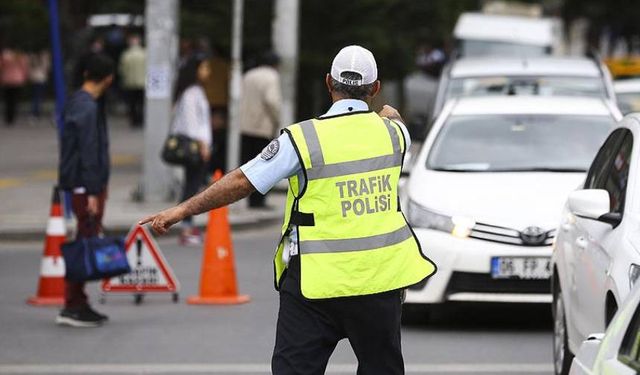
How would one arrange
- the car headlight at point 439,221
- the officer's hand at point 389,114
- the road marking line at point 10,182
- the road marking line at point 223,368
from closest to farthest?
the officer's hand at point 389,114 < the road marking line at point 223,368 < the car headlight at point 439,221 < the road marking line at point 10,182

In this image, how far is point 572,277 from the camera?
873 cm

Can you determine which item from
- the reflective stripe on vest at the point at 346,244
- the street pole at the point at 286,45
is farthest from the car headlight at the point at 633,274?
the street pole at the point at 286,45

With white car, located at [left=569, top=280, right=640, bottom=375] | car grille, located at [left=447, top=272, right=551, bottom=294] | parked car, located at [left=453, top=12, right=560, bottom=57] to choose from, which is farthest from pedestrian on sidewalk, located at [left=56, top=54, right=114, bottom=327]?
parked car, located at [left=453, top=12, right=560, bottom=57]

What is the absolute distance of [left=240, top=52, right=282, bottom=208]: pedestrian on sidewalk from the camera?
1870 cm

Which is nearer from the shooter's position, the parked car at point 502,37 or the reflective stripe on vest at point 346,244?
the reflective stripe on vest at point 346,244

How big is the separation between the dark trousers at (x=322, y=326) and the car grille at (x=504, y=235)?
4566 millimetres

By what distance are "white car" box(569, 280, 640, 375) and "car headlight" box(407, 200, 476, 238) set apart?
18.6ft

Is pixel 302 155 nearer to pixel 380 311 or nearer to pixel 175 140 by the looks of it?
pixel 380 311

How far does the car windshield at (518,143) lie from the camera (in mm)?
12008

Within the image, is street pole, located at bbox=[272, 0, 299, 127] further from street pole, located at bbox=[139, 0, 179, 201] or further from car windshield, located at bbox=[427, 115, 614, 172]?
car windshield, located at bbox=[427, 115, 614, 172]

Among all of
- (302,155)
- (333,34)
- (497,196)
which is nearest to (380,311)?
(302,155)

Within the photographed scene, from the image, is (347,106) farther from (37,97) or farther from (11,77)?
(37,97)

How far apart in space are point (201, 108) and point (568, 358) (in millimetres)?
8033

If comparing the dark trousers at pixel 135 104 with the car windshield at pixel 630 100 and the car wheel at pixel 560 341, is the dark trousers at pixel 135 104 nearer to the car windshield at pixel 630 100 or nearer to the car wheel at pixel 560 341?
the car windshield at pixel 630 100
